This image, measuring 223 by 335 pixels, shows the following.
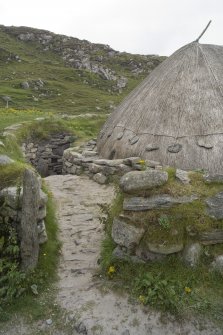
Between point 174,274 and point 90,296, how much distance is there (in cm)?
154

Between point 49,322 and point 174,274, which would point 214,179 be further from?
point 49,322

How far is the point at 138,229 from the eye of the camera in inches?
283

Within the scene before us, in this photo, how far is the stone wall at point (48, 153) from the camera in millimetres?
17891

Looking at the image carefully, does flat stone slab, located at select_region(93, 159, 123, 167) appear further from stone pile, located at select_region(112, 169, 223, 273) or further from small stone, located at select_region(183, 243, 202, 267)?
small stone, located at select_region(183, 243, 202, 267)

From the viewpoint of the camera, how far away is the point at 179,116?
12.4 metres

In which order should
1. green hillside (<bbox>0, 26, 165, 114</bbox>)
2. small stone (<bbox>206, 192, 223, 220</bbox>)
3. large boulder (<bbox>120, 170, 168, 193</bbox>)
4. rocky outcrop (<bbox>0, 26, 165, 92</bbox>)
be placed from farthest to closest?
rocky outcrop (<bbox>0, 26, 165, 92</bbox>)
green hillside (<bbox>0, 26, 165, 114</bbox>)
large boulder (<bbox>120, 170, 168, 193</bbox>)
small stone (<bbox>206, 192, 223, 220</bbox>)

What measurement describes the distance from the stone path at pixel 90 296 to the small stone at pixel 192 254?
1064mm

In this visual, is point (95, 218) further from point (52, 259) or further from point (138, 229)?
Result: point (138, 229)

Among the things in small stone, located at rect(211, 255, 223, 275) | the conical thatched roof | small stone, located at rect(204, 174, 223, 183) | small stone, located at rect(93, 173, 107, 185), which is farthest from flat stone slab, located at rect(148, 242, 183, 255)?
small stone, located at rect(93, 173, 107, 185)

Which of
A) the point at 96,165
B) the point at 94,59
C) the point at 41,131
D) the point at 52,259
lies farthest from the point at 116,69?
the point at 52,259

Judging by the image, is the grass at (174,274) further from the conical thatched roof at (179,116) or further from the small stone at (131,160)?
the small stone at (131,160)

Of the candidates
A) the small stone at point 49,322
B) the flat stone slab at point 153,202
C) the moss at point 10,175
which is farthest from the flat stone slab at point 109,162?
the small stone at point 49,322

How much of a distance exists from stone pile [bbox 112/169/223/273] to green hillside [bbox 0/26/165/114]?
3207 cm

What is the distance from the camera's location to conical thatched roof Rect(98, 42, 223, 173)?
38.5ft
